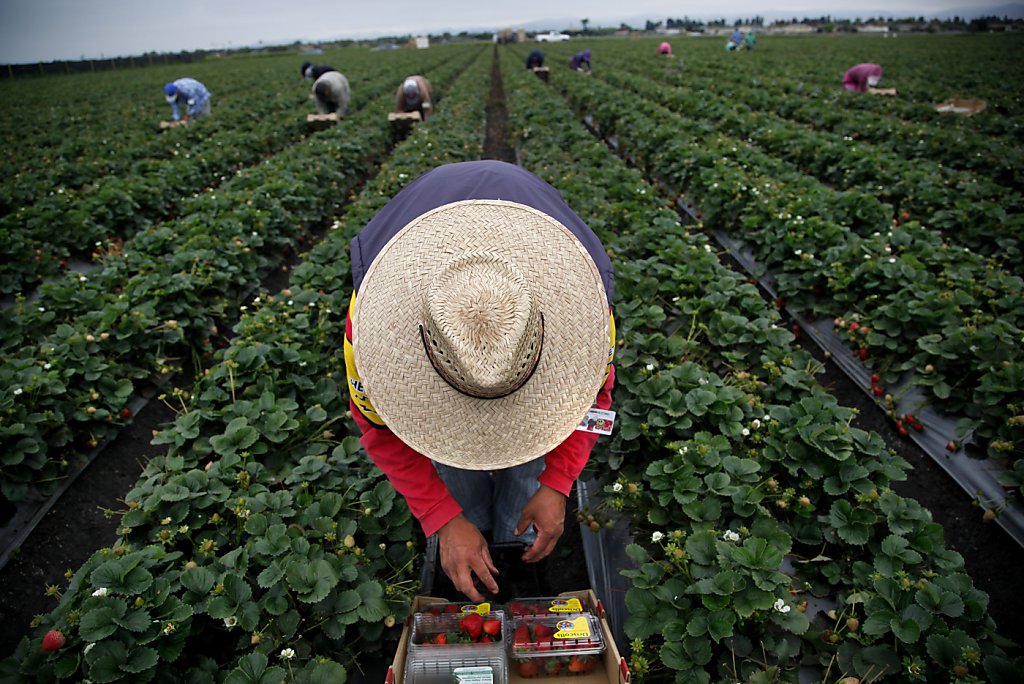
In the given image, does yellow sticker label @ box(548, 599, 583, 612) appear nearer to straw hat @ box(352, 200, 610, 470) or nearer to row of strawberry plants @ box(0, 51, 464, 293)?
straw hat @ box(352, 200, 610, 470)

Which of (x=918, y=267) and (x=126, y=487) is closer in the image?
(x=126, y=487)

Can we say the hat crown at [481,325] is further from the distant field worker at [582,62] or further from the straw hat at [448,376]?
the distant field worker at [582,62]

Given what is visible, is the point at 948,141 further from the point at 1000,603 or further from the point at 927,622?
the point at 927,622

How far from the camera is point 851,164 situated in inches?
282

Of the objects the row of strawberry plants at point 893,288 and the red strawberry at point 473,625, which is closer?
the red strawberry at point 473,625

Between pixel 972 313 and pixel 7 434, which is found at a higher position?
pixel 7 434

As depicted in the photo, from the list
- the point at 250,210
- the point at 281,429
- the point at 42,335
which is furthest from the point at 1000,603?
the point at 250,210

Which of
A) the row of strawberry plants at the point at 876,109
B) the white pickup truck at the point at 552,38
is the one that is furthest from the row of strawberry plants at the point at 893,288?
the white pickup truck at the point at 552,38

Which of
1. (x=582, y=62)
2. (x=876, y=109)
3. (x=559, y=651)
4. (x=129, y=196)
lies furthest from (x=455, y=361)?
(x=582, y=62)

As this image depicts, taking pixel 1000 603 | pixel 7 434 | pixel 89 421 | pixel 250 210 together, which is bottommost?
pixel 1000 603

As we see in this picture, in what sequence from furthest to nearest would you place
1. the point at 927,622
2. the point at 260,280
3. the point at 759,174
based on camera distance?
the point at 759,174 < the point at 260,280 < the point at 927,622

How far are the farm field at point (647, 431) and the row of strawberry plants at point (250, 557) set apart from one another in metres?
0.01

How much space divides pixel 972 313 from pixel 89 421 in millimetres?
5955

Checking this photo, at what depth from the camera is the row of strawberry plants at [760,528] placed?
6.30ft
